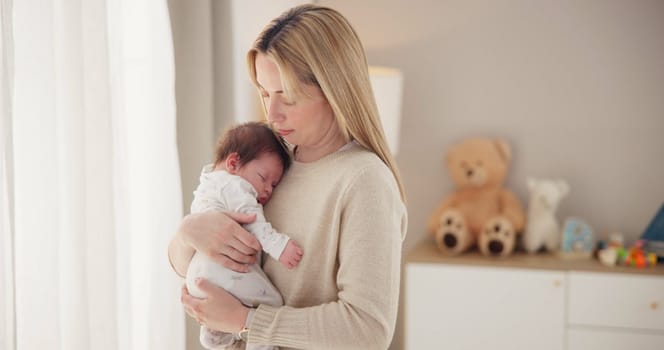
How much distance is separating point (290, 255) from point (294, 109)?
257 millimetres

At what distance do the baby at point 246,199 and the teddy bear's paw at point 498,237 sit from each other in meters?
1.73

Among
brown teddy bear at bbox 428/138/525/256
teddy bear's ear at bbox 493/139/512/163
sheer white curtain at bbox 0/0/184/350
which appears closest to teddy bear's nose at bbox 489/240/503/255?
brown teddy bear at bbox 428/138/525/256

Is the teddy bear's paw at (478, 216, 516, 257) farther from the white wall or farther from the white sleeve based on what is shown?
the white sleeve

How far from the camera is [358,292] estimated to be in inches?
50.3

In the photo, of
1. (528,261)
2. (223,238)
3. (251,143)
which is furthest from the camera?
(528,261)

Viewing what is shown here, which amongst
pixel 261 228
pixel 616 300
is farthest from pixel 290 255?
pixel 616 300

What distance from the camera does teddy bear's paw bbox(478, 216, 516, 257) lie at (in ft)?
A: 10.1

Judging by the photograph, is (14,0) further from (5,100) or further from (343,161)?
(343,161)

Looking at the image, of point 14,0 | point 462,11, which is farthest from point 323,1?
point 14,0

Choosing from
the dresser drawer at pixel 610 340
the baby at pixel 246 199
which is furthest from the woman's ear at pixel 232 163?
the dresser drawer at pixel 610 340

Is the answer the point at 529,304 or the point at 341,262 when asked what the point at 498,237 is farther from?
the point at 341,262

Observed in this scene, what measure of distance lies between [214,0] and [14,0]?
1061 millimetres

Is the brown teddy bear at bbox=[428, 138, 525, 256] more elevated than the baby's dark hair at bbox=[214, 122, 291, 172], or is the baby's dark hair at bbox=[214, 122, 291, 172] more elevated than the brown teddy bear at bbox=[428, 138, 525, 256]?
the baby's dark hair at bbox=[214, 122, 291, 172]

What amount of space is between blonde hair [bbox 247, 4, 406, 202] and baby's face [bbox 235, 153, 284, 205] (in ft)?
0.55
